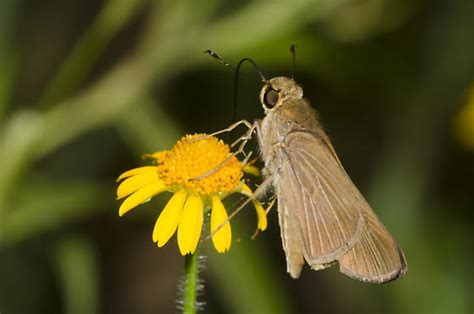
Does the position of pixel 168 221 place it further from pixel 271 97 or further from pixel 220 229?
pixel 271 97

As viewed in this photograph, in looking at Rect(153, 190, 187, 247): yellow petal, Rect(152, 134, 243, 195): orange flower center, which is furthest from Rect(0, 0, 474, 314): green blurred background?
Rect(153, 190, 187, 247): yellow petal

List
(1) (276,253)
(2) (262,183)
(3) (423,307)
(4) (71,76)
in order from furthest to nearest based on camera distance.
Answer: (1) (276,253) → (3) (423,307) → (4) (71,76) → (2) (262,183)

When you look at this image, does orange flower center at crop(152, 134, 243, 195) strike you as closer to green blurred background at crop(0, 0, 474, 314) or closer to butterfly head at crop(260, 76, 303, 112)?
butterfly head at crop(260, 76, 303, 112)

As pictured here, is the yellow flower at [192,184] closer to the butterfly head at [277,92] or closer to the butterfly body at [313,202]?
the butterfly body at [313,202]

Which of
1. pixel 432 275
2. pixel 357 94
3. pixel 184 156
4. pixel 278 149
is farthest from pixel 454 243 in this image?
pixel 184 156

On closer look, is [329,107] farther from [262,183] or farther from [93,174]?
[262,183]

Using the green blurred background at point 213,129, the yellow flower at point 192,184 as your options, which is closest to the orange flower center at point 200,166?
the yellow flower at point 192,184
